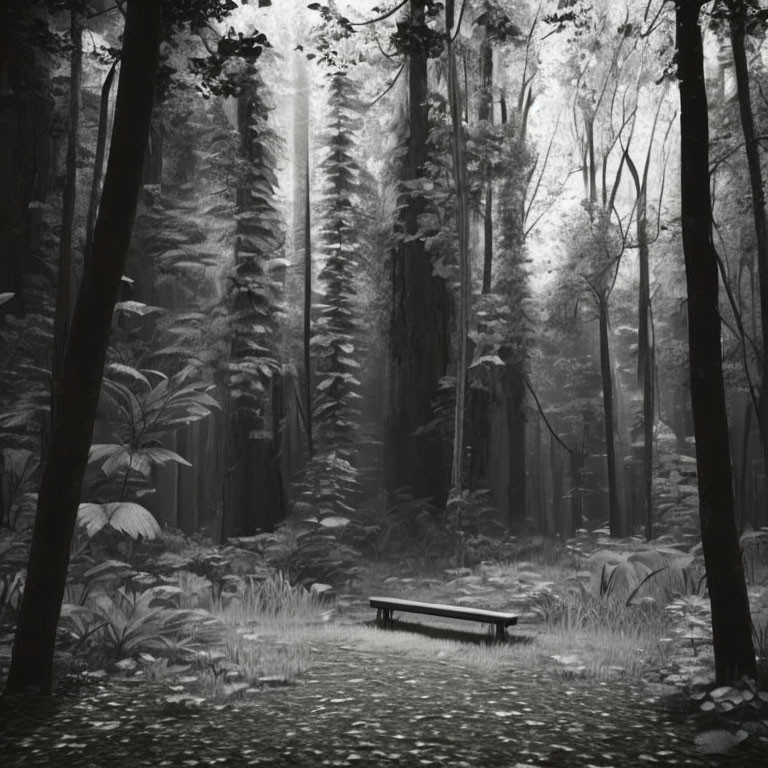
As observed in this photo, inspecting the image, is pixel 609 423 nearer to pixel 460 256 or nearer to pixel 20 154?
pixel 460 256

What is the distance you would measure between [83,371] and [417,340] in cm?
900

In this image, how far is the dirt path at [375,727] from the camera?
3.28m

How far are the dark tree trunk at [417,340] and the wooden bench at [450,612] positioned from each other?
205 inches

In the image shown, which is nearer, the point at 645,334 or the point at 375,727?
the point at 375,727

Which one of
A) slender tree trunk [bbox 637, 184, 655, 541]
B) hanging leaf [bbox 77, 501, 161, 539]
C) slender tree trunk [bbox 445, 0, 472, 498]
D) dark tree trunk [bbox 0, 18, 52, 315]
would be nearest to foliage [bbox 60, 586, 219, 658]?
hanging leaf [bbox 77, 501, 161, 539]

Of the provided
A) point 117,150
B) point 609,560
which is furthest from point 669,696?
point 117,150

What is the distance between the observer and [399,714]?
3.99m

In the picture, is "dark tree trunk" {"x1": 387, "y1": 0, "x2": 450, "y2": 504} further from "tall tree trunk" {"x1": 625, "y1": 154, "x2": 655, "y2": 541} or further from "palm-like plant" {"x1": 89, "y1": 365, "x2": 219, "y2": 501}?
"palm-like plant" {"x1": 89, "y1": 365, "x2": 219, "y2": 501}

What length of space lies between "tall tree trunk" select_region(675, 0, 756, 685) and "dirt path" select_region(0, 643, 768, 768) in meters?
0.59

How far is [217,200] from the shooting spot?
1267 cm

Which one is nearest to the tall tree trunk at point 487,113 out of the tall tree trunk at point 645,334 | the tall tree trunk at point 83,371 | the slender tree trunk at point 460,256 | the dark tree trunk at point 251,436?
the slender tree trunk at point 460,256

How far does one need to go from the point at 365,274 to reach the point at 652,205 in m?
5.67

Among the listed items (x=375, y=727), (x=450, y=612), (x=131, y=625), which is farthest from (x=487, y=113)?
(x=375, y=727)

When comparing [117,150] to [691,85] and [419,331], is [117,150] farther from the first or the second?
[419,331]
